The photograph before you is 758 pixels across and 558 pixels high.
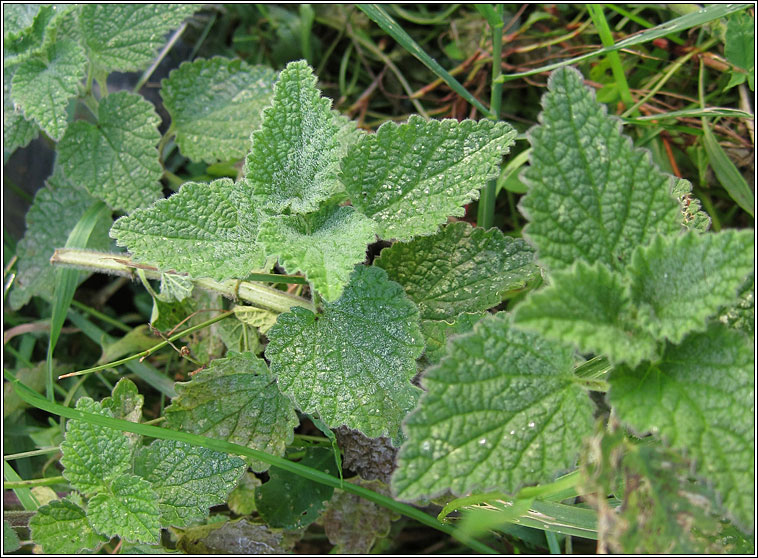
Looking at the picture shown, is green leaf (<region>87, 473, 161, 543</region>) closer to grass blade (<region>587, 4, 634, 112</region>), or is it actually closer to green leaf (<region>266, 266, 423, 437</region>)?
green leaf (<region>266, 266, 423, 437</region>)

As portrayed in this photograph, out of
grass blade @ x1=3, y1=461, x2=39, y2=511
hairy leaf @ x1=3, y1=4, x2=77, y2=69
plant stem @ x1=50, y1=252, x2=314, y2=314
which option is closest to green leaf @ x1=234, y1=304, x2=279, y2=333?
plant stem @ x1=50, y1=252, x2=314, y2=314

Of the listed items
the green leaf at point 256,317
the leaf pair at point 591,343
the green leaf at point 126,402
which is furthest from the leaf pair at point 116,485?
the leaf pair at point 591,343

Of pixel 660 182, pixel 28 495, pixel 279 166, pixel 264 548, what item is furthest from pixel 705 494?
pixel 28 495

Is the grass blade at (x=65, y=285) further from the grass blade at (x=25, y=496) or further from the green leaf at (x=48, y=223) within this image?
the grass blade at (x=25, y=496)

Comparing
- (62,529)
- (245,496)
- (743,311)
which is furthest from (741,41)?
(62,529)

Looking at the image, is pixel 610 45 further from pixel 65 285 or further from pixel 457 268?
pixel 65 285

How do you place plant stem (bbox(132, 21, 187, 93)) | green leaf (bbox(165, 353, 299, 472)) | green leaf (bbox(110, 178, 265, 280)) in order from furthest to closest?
1. plant stem (bbox(132, 21, 187, 93))
2. green leaf (bbox(165, 353, 299, 472))
3. green leaf (bbox(110, 178, 265, 280))

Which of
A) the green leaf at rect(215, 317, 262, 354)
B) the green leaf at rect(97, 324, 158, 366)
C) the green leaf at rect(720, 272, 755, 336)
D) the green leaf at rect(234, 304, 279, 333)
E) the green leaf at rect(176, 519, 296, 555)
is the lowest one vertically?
the green leaf at rect(176, 519, 296, 555)
